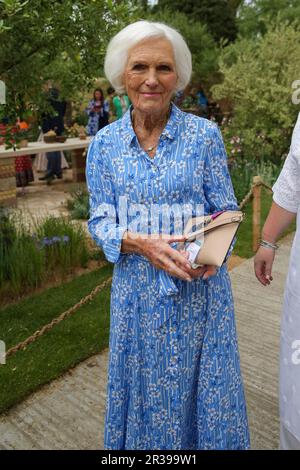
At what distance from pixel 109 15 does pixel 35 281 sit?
250 centimetres

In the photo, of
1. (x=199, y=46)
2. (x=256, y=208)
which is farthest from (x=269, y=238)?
(x=199, y=46)

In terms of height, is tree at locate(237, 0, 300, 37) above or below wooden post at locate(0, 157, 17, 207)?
above

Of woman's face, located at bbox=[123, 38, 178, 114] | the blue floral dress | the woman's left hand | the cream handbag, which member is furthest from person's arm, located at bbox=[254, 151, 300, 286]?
woman's face, located at bbox=[123, 38, 178, 114]

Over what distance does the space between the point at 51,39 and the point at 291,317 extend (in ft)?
9.44

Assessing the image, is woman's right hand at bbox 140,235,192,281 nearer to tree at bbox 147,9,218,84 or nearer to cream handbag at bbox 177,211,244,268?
cream handbag at bbox 177,211,244,268

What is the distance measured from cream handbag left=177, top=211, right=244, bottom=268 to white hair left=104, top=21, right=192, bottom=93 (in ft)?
2.03

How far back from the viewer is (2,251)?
415cm

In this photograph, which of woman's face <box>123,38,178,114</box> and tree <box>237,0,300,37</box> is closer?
woman's face <box>123,38,178,114</box>

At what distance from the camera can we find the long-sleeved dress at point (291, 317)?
5.71 ft

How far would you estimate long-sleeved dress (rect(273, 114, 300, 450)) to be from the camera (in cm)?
174

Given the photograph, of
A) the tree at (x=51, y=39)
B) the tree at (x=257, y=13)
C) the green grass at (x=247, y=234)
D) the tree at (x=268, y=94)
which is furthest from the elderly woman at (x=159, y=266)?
the tree at (x=257, y=13)

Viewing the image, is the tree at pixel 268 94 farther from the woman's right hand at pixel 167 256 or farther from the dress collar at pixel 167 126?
the woman's right hand at pixel 167 256
